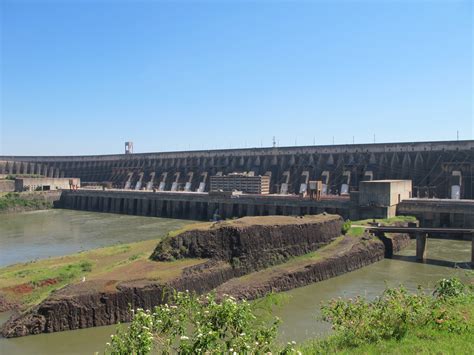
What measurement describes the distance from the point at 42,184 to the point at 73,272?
196 ft

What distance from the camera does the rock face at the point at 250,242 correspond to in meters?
23.0

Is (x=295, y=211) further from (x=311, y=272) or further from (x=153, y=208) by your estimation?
(x=311, y=272)

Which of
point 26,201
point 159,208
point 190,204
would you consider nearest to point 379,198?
point 190,204

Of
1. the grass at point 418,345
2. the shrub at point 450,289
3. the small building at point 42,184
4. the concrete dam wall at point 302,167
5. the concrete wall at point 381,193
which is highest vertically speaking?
the concrete dam wall at point 302,167

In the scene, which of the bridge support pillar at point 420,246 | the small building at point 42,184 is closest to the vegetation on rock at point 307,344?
the bridge support pillar at point 420,246

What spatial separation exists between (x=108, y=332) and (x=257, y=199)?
35.0 meters

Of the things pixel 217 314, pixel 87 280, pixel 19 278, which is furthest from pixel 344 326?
pixel 19 278

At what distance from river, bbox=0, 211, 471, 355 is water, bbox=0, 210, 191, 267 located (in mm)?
72

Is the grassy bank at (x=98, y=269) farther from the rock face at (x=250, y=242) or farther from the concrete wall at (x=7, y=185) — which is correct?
the concrete wall at (x=7, y=185)

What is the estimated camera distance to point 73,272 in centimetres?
2270

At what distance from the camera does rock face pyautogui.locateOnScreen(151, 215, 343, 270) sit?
2303 cm

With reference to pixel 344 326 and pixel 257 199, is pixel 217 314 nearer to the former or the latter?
pixel 344 326

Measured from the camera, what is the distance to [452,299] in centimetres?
Answer: 1421

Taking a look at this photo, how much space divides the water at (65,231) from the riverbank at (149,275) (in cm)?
985
